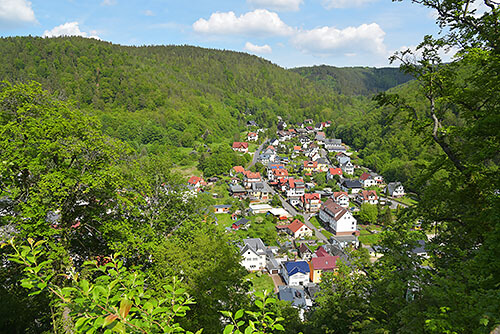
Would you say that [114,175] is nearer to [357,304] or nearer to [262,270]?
[357,304]

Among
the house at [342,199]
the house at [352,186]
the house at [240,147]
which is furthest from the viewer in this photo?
the house at [240,147]

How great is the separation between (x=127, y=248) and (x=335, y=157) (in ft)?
232

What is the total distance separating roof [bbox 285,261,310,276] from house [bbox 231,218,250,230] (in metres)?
11.8

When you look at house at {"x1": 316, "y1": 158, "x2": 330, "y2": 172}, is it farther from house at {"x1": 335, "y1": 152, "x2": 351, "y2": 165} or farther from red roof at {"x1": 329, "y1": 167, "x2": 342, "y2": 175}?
red roof at {"x1": 329, "y1": 167, "x2": 342, "y2": 175}

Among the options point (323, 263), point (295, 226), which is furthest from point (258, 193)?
point (323, 263)

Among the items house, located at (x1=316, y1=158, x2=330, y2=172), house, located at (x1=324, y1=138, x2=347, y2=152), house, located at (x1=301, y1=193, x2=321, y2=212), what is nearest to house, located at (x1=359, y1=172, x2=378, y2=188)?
house, located at (x1=316, y1=158, x2=330, y2=172)

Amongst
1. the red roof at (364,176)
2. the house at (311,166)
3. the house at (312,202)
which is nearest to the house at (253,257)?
the house at (312,202)

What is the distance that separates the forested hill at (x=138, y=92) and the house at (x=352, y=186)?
42358 millimetres

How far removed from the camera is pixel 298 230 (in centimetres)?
3747

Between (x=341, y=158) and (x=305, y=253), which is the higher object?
(x=341, y=158)

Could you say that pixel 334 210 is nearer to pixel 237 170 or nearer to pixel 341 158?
pixel 237 170

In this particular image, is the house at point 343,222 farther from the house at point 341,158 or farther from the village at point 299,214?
the house at point 341,158

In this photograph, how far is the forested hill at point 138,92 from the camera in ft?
244

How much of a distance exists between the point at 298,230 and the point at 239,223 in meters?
8.11
